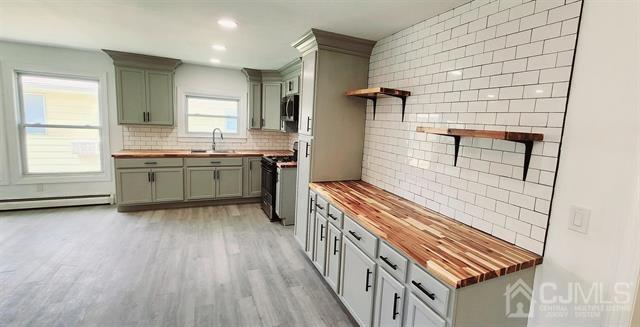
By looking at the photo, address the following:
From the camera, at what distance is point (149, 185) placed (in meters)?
4.41

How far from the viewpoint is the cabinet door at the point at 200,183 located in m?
4.62

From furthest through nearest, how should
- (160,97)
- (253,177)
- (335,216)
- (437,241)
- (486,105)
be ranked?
(253,177) < (160,97) < (335,216) < (486,105) < (437,241)

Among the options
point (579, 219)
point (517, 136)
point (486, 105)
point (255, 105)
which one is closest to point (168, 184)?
point (255, 105)

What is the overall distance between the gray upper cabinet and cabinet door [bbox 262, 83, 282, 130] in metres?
1.45

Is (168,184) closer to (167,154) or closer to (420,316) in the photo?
(167,154)

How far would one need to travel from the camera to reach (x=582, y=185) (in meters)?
1.37

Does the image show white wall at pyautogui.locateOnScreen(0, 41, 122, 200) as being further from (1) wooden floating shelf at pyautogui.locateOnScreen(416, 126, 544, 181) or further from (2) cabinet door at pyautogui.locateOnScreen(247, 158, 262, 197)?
(1) wooden floating shelf at pyautogui.locateOnScreen(416, 126, 544, 181)

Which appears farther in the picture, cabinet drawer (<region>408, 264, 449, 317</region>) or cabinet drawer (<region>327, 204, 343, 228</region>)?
cabinet drawer (<region>327, 204, 343, 228</region>)

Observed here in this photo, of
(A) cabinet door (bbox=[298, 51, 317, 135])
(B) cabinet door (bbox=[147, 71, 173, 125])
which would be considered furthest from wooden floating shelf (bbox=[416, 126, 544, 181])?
(B) cabinet door (bbox=[147, 71, 173, 125])

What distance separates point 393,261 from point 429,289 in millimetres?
277

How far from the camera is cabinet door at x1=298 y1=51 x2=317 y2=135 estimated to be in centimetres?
286

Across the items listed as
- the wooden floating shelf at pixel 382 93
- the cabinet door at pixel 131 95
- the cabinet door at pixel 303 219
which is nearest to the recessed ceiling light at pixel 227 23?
the wooden floating shelf at pixel 382 93

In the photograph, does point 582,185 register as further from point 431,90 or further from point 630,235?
point 431,90

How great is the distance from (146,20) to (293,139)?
308 centimetres
